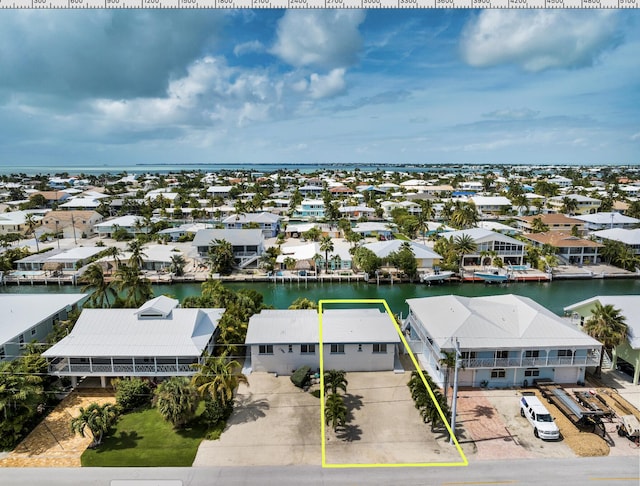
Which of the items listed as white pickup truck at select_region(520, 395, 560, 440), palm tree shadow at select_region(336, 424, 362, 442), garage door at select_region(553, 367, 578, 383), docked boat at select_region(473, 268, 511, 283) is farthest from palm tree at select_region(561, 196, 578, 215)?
palm tree shadow at select_region(336, 424, 362, 442)

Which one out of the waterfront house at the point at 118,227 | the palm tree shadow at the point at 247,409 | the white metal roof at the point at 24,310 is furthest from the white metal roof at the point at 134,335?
the waterfront house at the point at 118,227

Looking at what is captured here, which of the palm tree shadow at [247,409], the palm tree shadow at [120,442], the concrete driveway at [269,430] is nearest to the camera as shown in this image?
the concrete driveway at [269,430]

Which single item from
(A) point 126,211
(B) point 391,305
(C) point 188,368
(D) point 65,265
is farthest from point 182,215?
(C) point 188,368

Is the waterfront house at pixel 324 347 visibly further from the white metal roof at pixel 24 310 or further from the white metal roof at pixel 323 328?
the white metal roof at pixel 24 310

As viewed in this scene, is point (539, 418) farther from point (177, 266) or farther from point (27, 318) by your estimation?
point (177, 266)

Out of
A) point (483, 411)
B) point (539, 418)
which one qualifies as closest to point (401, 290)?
point (483, 411)

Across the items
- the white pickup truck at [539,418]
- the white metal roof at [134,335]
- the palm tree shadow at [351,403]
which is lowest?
the palm tree shadow at [351,403]

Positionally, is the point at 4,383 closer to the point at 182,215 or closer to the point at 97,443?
the point at 97,443
